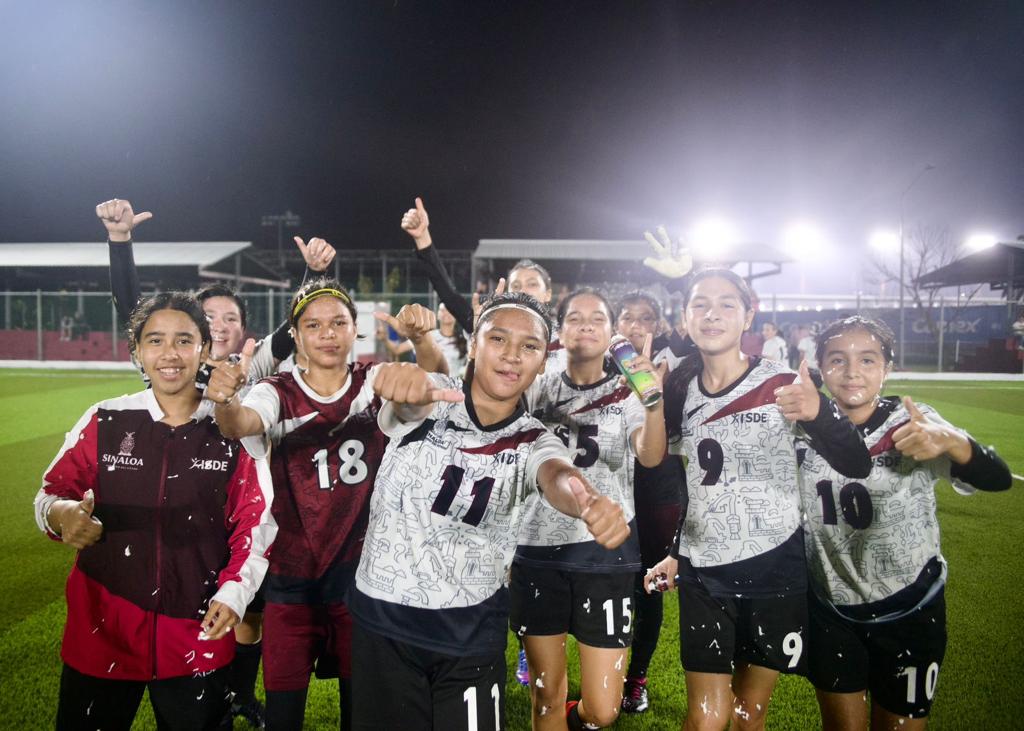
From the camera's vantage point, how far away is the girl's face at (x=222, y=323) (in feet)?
12.0

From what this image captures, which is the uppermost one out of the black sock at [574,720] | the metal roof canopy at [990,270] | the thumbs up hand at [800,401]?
the metal roof canopy at [990,270]

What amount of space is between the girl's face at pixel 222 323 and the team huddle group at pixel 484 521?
477mm

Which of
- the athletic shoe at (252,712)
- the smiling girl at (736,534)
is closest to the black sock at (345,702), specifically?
the athletic shoe at (252,712)

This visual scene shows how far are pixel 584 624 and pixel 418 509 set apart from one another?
120 cm

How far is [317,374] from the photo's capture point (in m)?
2.76

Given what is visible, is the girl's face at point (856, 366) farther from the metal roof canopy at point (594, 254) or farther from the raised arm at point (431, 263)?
the metal roof canopy at point (594, 254)

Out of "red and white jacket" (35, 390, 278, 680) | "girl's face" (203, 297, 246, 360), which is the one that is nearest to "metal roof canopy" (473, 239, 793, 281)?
"girl's face" (203, 297, 246, 360)

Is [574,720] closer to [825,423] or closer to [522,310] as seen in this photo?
[825,423]

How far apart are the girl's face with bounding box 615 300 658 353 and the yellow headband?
218 centimetres

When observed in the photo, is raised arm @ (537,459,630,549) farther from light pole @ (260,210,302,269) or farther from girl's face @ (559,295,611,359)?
light pole @ (260,210,302,269)

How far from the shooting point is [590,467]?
2924 millimetres

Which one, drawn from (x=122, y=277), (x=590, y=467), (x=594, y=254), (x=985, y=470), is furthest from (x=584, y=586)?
(x=594, y=254)

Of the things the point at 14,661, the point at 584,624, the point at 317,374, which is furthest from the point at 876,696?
the point at 14,661

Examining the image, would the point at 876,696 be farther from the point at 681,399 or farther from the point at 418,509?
the point at 418,509
